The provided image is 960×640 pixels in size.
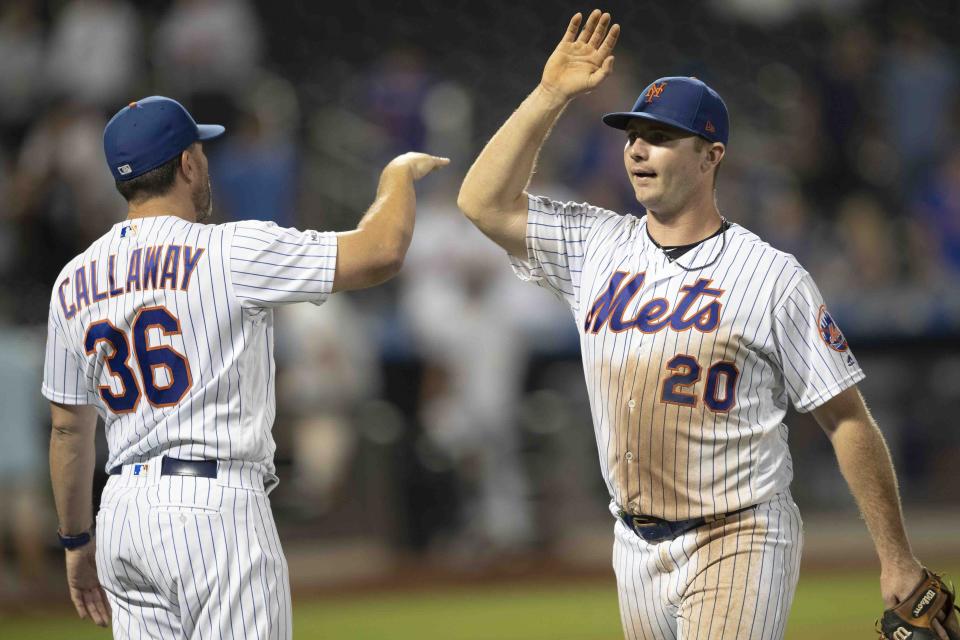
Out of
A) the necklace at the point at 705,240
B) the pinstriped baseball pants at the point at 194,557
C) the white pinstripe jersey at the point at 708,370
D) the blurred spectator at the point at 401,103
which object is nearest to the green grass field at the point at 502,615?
the blurred spectator at the point at 401,103

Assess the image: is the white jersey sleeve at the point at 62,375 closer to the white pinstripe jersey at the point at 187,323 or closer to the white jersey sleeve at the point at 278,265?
the white pinstripe jersey at the point at 187,323

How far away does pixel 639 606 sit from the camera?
3.83 metres

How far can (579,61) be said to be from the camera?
13.2 ft

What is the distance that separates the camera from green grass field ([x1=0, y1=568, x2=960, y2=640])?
7.77 m

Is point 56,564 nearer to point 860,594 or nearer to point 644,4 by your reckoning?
point 860,594

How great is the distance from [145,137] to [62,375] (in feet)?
2.40

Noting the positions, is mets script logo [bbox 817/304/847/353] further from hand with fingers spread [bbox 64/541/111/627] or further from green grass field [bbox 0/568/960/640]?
green grass field [bbox 0/568/960/640]

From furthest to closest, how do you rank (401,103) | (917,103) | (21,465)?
(917,103), (401,103), (21,465)

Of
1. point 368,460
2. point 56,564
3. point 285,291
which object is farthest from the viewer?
point 368,460

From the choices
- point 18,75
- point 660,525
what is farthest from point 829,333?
point 18,75

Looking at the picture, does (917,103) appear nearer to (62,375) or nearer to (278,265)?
(278,265)

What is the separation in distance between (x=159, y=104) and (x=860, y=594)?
6.35 m

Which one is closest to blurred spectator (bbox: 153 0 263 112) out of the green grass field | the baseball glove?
the green grass field

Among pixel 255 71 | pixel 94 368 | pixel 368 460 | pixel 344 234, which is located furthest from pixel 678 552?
pixel 255 71
